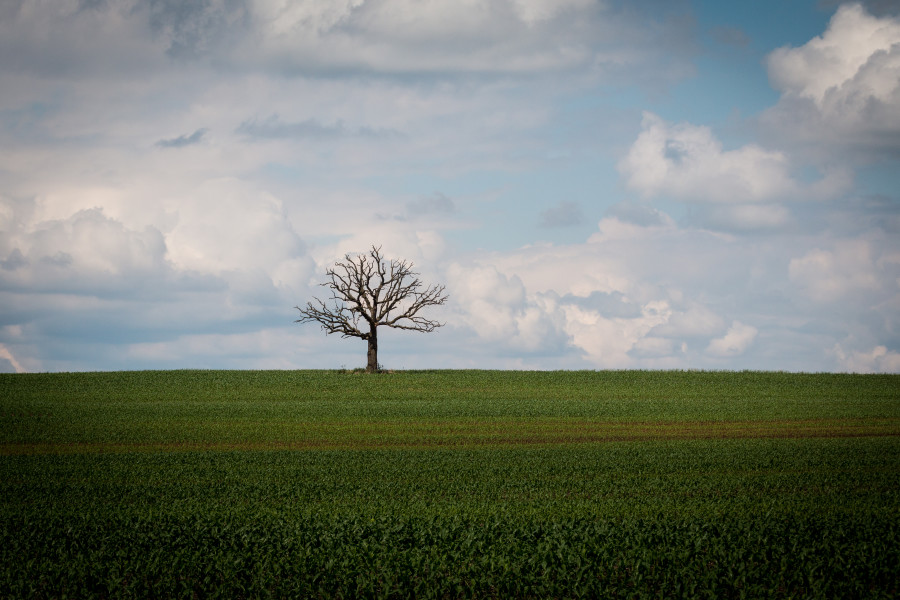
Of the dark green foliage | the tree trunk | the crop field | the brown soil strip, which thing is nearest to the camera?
the dark green foliage

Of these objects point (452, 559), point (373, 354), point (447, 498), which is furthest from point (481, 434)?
point (373, 354)

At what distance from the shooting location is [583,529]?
18.0 m

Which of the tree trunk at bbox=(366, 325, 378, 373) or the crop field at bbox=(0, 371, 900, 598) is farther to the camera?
the tree trunk at bbox=(366, 325, 378, 373)

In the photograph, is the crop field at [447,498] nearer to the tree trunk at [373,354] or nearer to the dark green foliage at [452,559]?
the dark green foliage at [452,559]

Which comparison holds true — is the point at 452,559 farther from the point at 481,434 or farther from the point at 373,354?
the point at 373,354

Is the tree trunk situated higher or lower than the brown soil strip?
higher

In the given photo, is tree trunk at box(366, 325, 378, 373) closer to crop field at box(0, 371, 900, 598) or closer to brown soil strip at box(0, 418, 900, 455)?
crop field at box(0, 371, 900, 598)

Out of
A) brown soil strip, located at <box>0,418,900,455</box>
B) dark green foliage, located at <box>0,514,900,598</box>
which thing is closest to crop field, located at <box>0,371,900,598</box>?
dark green foliage, located at <box>0,514,900,598</box>

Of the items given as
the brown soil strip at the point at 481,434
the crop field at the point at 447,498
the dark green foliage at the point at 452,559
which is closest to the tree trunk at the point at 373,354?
the crop field at the point at 447,498

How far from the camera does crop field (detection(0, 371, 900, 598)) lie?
15023mm

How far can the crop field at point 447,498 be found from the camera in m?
15.0

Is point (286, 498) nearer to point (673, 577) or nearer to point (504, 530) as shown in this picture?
point (504, 530)

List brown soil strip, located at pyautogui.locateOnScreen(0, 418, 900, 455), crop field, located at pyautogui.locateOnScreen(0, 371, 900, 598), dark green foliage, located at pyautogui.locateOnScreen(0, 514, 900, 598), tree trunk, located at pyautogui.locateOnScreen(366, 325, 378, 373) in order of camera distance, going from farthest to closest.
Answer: tree trunk, located at pyautogui.locateOnScreen(366, 325, 378, 373) < brown soil strip, located at pyautogui.locateOnScreen(0, 418, 900, 455) < crop field, located at pyautogui.locateOnScreen(0, 371, 900, 598) < dark green foliage, located at pyautogui.locateOnScreen(0, 514, 900, 598)

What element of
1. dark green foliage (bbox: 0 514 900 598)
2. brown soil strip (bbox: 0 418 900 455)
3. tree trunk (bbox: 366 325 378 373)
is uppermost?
tree trunk (bbox: 366 325 378 373)
